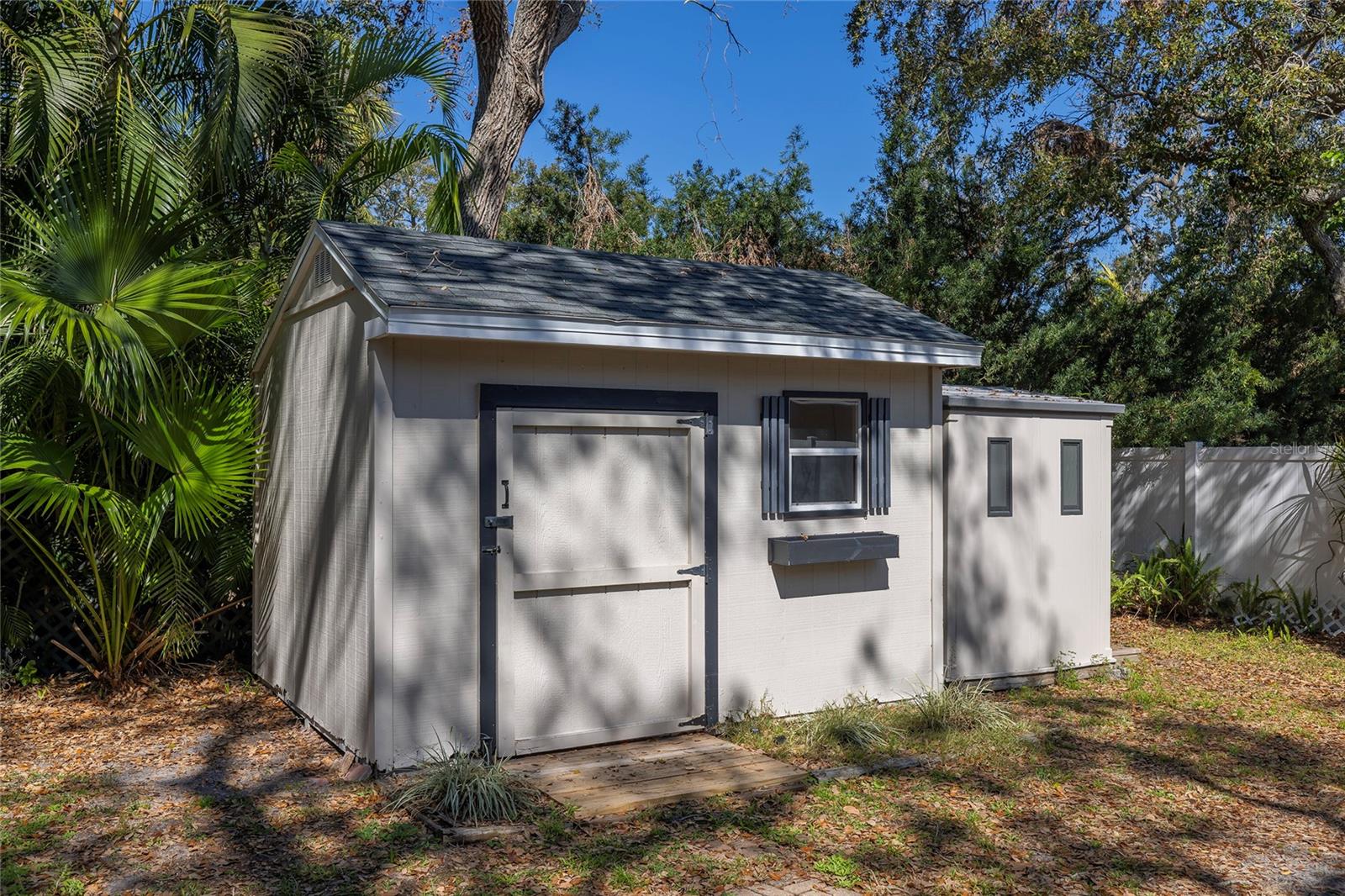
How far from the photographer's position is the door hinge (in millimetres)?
6027

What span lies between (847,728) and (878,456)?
179cm

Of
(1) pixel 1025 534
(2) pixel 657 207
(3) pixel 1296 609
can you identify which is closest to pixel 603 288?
(1) pixel 1025 534

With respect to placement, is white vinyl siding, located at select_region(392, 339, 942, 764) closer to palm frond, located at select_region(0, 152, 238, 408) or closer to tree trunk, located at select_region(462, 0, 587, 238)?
Answer: palm frond, located at select_region(0, 152, 238, 408)

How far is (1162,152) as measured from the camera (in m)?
11.5

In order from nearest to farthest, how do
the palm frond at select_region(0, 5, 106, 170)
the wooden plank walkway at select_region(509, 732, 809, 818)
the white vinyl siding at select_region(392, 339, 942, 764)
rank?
the wooden plank walkway at select_region(509, 732, 809, 818) → the white vinyl siding at select_region(392, 339, 942, 764) → the palm frond at select_region(0, 5, 106, 170)

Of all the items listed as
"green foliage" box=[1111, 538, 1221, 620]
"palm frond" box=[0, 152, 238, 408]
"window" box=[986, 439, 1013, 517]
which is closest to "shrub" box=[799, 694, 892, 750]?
"window" box=[986, 439, 1013, 517]

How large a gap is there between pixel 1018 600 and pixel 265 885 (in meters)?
5.56

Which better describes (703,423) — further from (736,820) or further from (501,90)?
(501,90)

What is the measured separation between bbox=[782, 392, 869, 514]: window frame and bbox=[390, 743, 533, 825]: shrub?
8.12 ft

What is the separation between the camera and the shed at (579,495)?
5.24 m

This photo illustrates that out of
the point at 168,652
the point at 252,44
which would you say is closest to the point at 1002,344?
the point at 252,44

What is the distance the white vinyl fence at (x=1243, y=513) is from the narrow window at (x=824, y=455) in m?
5.92

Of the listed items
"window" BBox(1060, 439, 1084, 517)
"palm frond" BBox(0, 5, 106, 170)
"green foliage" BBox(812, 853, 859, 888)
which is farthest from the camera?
"window" BBox(1060, 439, 1084, 517)
